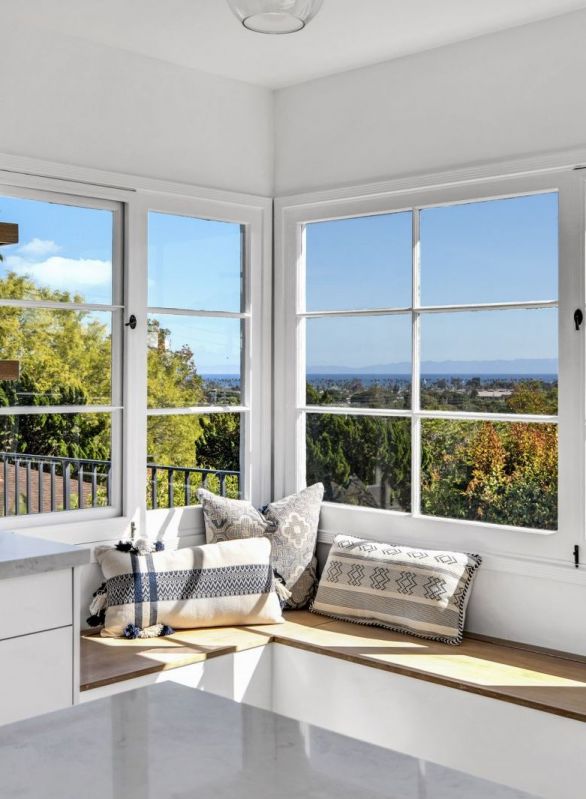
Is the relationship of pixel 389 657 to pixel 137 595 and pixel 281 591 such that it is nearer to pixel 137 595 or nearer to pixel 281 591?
pixel 281 591

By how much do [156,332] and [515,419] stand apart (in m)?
1.45

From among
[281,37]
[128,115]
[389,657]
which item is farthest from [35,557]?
[281,37]

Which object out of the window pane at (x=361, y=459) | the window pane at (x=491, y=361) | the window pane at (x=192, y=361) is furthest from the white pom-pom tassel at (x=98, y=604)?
the window pane at (x=491, y=361)

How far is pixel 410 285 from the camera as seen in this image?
3.59 m

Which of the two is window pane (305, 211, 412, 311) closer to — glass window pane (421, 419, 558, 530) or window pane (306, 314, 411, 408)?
window pane (306, 314, 411, 408)

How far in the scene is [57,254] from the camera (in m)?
3.38

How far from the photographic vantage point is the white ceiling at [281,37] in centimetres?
304

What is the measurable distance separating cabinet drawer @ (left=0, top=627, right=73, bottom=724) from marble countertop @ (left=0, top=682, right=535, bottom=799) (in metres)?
1.27

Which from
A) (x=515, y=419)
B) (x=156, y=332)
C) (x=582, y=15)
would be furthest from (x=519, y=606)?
(x=582, y=15)

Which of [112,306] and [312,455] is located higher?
[112,306]

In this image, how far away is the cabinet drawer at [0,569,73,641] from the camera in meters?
2.21

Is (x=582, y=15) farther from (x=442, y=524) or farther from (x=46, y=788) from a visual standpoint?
(x=46, y=788)

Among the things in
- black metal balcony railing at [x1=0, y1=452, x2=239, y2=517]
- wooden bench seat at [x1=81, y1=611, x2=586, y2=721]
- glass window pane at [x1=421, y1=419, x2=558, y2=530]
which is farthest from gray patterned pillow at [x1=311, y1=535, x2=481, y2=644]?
black metal balcony railing at [x1=0, y1=452, x2=239, y2=517]

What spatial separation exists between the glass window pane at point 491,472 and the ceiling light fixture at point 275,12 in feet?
6.34
